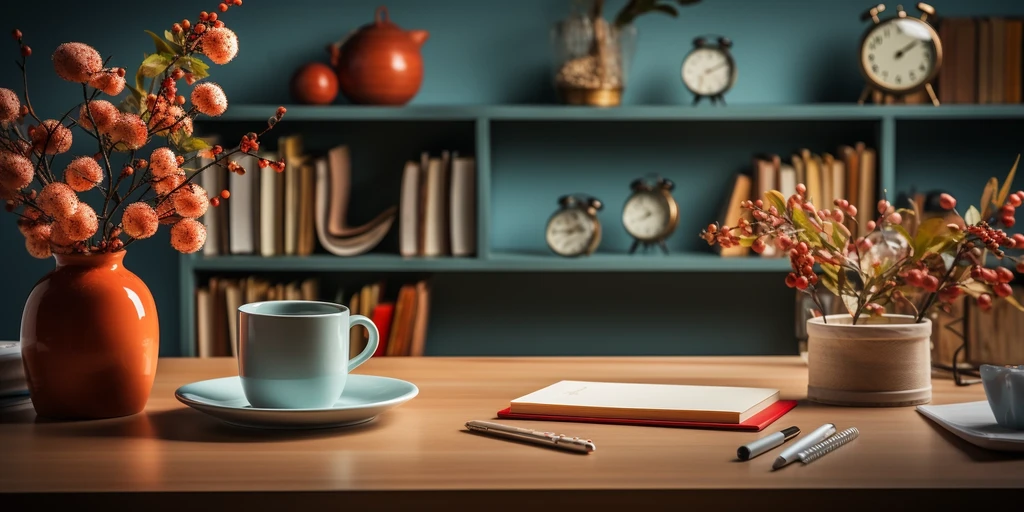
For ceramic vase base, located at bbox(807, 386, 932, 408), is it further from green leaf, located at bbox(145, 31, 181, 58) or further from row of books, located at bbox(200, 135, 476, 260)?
row of books, located at bbox(200, 135, 476, 260)

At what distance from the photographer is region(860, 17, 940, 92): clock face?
261 centimetres

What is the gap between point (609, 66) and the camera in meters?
2.63

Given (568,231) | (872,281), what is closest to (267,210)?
(568,231)

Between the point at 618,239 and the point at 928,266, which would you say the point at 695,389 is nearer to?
the point at 928,266

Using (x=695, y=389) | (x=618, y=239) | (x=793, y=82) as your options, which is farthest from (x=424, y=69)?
(x=695, y=389)

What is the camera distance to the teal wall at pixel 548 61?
285 cm

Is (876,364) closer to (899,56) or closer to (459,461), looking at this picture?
(459,461)

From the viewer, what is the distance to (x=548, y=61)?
287 centimetres

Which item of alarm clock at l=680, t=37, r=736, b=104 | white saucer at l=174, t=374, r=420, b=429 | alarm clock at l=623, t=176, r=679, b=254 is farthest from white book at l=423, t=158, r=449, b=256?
white saucer at l=174, t=374, r=420, b=429

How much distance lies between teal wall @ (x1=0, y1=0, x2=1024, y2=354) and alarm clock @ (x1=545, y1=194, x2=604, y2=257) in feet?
0.79

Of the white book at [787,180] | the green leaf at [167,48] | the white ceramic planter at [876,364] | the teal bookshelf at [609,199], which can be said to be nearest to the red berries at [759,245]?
the white ceramic planter at [876,364]

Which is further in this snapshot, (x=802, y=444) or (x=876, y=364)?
(x=876, y=364)

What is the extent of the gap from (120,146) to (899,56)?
7.13 feet

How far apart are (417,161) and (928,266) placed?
1913 millimetres
